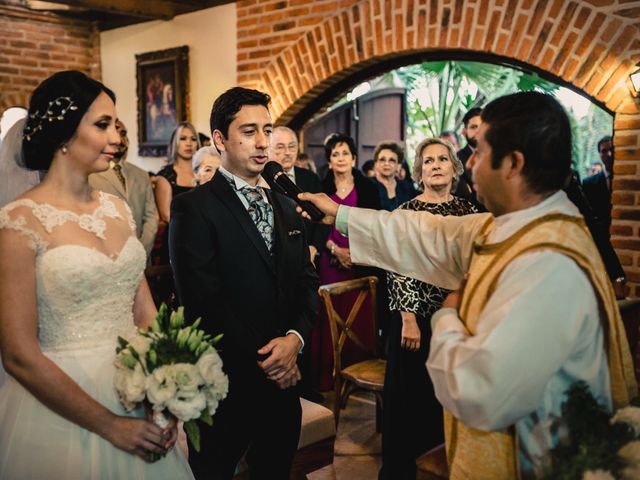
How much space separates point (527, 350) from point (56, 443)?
1.24 metres

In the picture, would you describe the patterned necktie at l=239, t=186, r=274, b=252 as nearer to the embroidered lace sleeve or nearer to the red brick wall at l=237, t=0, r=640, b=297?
the embroidered lace sleeve

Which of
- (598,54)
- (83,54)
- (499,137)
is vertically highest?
(83,54)

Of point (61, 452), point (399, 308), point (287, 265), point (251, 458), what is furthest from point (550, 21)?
point (61, 452)

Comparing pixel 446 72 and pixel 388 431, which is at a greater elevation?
pixel 446 72

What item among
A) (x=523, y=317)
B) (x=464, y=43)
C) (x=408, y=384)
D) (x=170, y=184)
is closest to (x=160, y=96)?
(x=170, y=184)

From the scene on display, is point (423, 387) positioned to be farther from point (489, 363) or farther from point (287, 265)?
point (489, 363)

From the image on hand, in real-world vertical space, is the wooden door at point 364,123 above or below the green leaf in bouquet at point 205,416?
above

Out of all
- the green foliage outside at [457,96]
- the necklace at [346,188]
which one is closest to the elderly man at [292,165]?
the necklace at [346,188]

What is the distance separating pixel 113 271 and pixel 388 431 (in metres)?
1.75

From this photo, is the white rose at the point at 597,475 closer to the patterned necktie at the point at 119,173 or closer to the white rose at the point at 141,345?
the white rose at the point at 141,345

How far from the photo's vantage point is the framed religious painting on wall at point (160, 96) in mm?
6918

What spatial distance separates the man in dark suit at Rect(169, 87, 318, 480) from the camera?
212cm

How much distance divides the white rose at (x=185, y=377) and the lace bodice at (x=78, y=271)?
361 millimetres

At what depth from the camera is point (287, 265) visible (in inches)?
88.7
